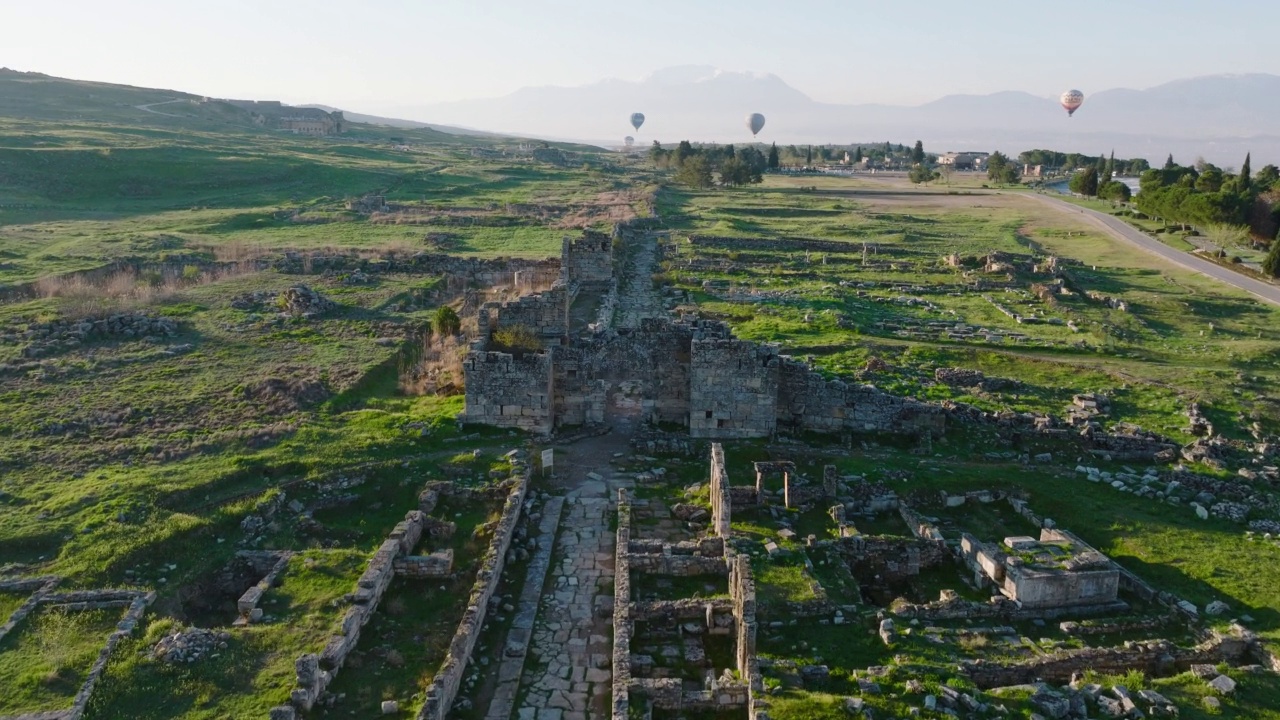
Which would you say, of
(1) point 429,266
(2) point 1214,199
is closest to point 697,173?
(2) point 1214,199

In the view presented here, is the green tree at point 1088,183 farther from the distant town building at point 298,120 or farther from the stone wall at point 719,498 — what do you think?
the distant town building at point 298,120

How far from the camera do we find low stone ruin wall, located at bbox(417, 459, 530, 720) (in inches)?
476

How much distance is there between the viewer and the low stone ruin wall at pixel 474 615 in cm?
1209

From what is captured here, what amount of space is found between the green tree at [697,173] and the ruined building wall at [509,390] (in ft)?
281

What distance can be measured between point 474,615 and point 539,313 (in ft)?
53.4

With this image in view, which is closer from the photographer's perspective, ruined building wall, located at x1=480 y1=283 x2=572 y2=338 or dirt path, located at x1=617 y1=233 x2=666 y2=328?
ruined building wall, located at x1=480 y1=283 x2=572 y2=338

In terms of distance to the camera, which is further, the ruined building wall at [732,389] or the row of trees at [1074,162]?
the row of trees at [1074,162]

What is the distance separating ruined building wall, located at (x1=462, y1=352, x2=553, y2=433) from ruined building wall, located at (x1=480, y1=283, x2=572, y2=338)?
18.2 ft

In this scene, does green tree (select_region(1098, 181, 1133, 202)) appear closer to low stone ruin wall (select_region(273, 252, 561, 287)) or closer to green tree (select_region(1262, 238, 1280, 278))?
green tree (select_region(1262, 238, 1280, 278))

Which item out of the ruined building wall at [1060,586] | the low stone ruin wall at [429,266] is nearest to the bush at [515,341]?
the ruined building wall at [1060,586]

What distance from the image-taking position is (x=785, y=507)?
1888cm

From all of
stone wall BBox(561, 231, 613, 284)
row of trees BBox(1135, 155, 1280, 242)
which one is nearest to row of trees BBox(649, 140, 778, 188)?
row of trees BBox(1135, 155, 1280, 242)

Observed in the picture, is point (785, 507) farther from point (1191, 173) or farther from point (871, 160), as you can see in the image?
A: point (871, 160)

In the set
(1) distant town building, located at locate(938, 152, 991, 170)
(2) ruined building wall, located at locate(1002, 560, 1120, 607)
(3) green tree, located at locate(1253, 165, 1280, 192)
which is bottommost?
(2) ruined building wall, located at locate(1002, 560, 1120, 607)
